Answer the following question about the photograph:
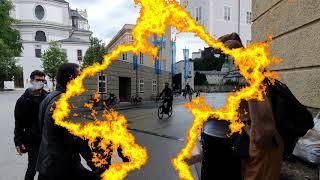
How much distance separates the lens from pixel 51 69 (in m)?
67.6

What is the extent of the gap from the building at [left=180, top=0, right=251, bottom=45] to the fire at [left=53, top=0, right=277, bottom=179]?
55092 mm

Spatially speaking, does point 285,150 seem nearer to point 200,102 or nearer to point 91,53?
point 200,102

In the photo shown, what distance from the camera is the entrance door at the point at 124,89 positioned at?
31.0 m

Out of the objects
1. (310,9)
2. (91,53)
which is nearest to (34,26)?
(91,53)

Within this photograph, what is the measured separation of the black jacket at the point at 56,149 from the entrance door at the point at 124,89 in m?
27.0

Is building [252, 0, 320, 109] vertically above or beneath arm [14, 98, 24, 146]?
above

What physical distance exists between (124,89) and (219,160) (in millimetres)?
29764

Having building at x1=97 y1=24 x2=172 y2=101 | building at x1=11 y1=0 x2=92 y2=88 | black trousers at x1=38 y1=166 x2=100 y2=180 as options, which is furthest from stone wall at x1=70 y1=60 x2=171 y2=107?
building at x1=11 y1=0 x2=92 y2=88

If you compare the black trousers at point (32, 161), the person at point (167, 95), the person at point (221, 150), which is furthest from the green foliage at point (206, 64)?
the person at point (221, 150)

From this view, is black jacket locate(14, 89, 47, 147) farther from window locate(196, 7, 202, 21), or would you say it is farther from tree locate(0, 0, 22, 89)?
window locate(196, 7, 202, 21)

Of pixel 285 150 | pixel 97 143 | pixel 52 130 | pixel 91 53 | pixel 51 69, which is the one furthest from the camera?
pixel 51 69

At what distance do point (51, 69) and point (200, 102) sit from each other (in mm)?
67958

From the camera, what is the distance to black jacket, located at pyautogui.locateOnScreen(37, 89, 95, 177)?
2.91m

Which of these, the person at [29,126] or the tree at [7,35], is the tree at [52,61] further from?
the person at [29,126]
